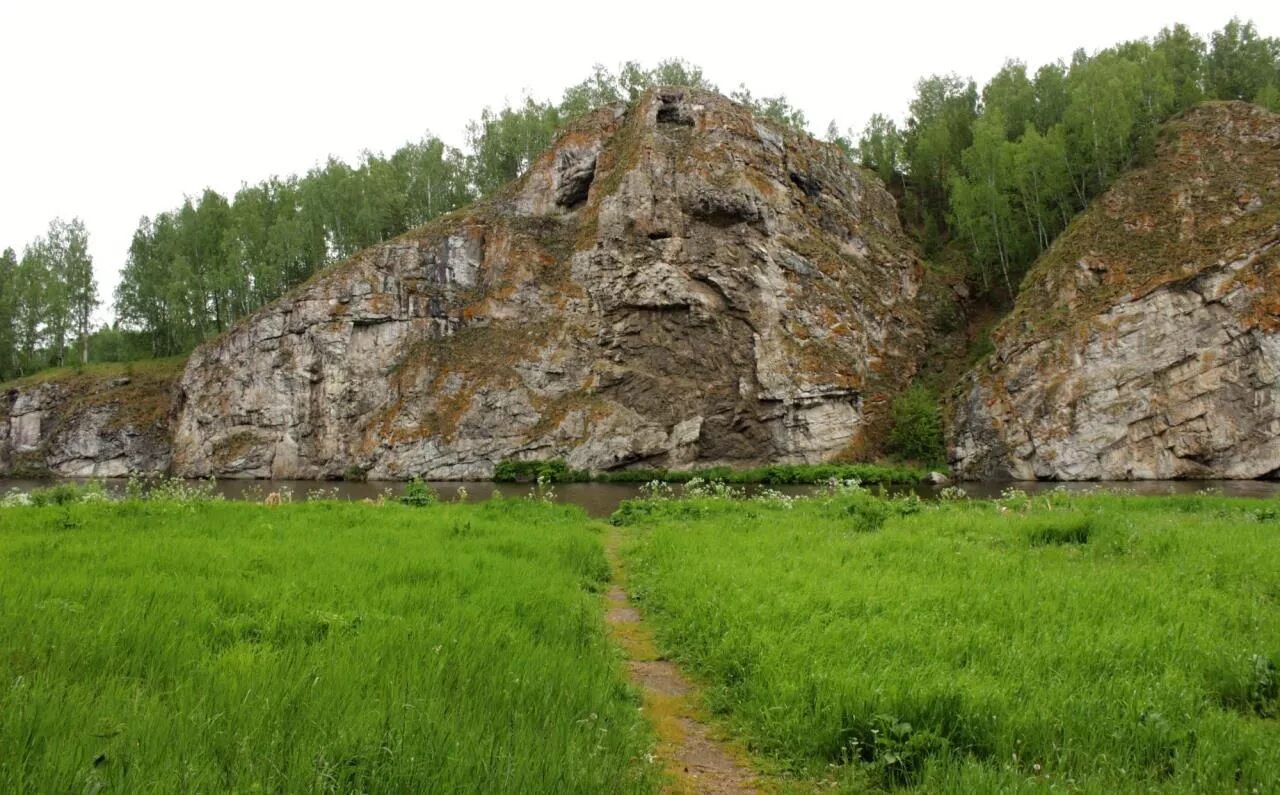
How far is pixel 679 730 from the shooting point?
5.82 metres

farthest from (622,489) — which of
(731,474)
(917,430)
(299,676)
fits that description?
(299,676)

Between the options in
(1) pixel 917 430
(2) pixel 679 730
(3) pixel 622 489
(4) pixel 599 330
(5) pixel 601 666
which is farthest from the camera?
(4) pixel 599 330

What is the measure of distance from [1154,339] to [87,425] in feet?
303

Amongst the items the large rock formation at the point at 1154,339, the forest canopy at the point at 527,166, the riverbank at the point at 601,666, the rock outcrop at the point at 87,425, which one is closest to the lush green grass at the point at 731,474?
the large rock formation at the point at 1154,339

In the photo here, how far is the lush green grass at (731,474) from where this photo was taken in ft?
158

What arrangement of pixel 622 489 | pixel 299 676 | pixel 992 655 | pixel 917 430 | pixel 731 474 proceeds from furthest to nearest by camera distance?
pixel 917 430
pixel 731 474
pixel 622 489
pixel 992 655
pixel 299 676

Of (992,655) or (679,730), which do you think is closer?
(679,730)

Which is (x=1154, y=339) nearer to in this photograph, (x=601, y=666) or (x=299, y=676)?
(x=601, y=666)

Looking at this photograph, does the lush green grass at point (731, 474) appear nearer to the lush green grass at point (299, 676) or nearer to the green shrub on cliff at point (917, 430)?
the green shrub on cliff at point (917, 430)

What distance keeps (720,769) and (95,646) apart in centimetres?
477

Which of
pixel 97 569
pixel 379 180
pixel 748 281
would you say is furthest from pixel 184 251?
pixel 97 569


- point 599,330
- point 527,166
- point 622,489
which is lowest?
point 622,489

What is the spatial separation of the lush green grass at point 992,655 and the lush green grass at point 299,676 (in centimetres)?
129

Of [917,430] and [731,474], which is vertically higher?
[917,430]
